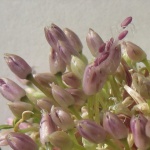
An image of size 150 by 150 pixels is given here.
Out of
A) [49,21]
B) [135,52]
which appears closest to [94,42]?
[135,52]

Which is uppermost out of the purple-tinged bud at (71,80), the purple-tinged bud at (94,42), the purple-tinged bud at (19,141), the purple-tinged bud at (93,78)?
the purple-tinged bud at (94,42)

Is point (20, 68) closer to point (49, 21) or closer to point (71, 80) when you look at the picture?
point (71, 80)

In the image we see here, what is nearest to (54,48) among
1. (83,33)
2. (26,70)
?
(26,70)

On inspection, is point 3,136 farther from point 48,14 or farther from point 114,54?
point 48,14

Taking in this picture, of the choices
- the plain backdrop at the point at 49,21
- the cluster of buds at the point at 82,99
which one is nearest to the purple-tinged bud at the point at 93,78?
the cluster of buds at the point at 82,99

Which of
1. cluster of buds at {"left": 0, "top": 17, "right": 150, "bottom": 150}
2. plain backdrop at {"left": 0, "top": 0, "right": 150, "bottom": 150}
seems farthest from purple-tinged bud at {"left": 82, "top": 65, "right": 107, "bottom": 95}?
plain backdrop at {"left": 0, "top": 0, "right": 150, "bottom": 150}

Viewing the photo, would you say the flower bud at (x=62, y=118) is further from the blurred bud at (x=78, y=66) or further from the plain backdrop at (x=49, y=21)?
the plain backdrop at (x=49, y=21)

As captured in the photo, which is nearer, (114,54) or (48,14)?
(114,54)

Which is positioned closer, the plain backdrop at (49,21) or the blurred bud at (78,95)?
the blurred bud at (78,95)
